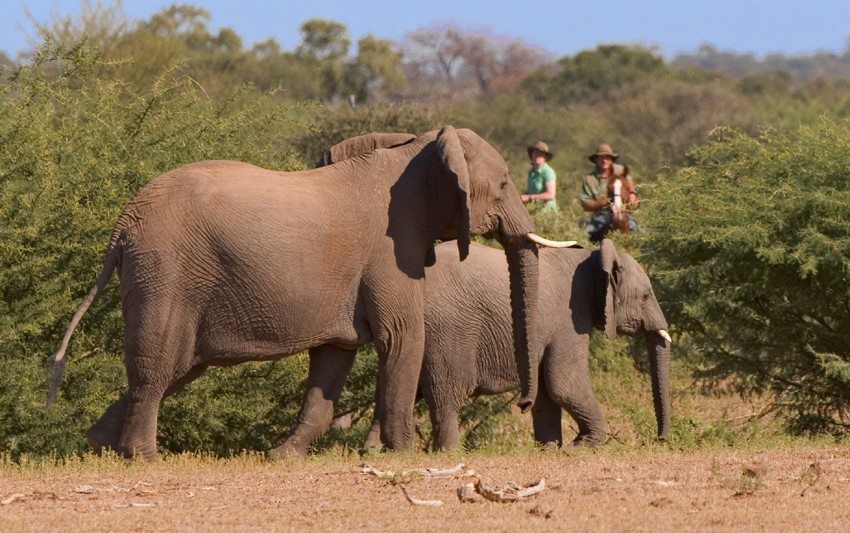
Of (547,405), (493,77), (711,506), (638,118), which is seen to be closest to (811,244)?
(547,405)

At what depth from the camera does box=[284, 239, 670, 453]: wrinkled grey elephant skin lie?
13.3m

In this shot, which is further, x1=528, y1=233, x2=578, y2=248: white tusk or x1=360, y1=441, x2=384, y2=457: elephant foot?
x1=528, y1=233, x2=578, y2=248: white tusk

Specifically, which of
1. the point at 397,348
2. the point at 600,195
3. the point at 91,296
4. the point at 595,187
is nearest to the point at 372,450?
the point at 397,348

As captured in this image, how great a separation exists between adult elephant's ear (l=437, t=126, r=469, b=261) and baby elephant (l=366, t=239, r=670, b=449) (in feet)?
4.74

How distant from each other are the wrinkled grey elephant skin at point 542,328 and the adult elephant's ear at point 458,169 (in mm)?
1418

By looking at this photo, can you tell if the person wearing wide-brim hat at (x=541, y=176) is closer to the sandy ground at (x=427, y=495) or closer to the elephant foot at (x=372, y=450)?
the elephant foot at (x=372, y=450)

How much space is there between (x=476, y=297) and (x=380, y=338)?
1.85 meters

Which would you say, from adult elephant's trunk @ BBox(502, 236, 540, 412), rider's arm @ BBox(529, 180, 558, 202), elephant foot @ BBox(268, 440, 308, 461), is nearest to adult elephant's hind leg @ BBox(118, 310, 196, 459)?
elephant foot @ BBox(268, 440, 308, 461)

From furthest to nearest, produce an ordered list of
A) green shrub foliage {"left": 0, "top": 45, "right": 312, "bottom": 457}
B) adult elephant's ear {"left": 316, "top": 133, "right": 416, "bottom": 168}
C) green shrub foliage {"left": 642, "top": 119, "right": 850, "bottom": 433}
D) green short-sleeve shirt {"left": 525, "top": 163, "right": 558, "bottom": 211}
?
green short-sleeve shirt {"left": 525, "top": 163, "right": 558, "bottom": 211} < green shrub foliage {"left": 642, "top": 119, "right": 850, "bottom": 433} < green shrub foliage {"left": 0, "top": 45, "right": 312, "bottom": 457} < adult elephant's ear {"left": 316, "top": 133, "right": 416, "bottom": 168}

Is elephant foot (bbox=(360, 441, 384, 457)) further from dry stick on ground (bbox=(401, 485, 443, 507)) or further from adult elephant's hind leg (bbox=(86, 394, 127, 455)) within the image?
dry stick on ground (bbox=(401, 485, 443, 507))

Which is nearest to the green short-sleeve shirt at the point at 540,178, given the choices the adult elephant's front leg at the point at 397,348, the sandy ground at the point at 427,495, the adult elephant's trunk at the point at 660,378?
the adult elephant's trunk at the point at 660,378

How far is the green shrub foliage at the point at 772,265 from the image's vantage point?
14992 millimetres

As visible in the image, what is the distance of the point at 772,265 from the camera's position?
1543cm

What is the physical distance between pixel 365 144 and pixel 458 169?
935 mm
